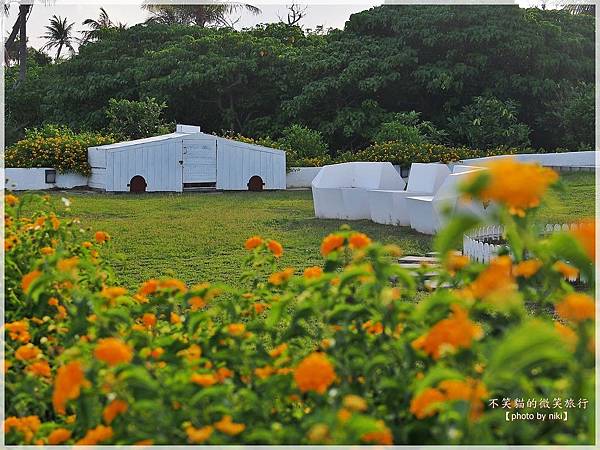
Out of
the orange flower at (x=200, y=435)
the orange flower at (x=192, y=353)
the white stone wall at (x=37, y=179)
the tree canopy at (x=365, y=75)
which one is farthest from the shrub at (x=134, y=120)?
the orange flower at (x=200, y=435)

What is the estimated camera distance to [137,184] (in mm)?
18344

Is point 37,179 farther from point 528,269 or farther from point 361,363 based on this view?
point 528,269

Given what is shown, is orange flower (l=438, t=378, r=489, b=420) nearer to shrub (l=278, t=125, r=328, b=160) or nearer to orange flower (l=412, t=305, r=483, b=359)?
orange flower (l=412, t=305, r=483, b=359)

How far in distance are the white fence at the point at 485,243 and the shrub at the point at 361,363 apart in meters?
4.42

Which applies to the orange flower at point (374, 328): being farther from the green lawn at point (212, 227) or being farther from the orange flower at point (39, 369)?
the green lawn at point (212, 227)

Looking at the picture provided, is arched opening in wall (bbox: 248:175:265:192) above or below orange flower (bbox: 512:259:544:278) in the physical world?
above

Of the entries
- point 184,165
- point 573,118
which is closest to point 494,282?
point 184,165

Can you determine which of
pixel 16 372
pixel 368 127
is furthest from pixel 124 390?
pixel 368 127

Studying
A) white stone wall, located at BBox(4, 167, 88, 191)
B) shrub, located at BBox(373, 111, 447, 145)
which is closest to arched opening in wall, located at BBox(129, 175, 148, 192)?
white stone wall, located at BBox(4, 167, 88, 191)

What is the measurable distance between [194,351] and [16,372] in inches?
39.7

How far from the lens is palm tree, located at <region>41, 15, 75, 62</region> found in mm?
40297

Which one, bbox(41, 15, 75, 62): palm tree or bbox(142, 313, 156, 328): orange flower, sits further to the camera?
bbox(41, 15, 75, 62): palm tree

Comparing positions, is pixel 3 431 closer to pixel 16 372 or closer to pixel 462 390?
pixel 16 372

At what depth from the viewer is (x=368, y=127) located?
24.3m
